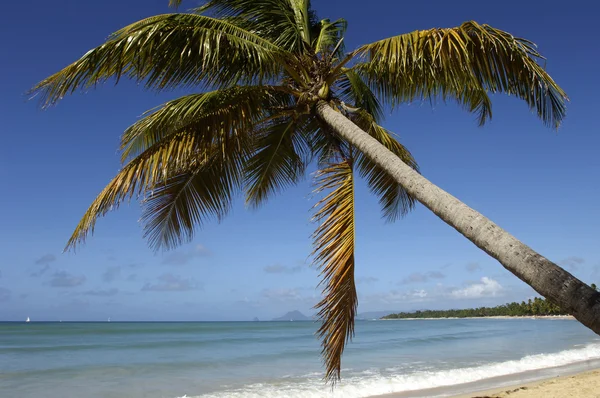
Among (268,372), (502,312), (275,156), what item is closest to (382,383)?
(268,372)

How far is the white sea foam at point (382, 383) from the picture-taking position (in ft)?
38.7

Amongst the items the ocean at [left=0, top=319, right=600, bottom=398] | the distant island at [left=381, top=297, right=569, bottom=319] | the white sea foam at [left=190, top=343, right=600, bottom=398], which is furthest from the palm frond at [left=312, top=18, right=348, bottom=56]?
the distant island at [left=381, top=297, right=569, bottom=319]

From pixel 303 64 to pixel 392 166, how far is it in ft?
7.58

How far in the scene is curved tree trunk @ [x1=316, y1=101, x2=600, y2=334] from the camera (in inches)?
100

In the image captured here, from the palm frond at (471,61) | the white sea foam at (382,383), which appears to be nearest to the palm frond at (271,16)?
the palm frond at (471,61)

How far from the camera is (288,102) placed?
7.13 meters

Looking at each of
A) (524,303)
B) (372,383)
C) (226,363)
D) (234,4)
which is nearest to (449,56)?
(234,4)

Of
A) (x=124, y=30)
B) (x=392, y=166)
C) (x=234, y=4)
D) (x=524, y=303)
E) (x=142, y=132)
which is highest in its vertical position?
(x=234, y=4)

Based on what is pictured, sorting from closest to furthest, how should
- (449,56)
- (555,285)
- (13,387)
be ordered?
(555,285)
(449,56)
(13,387)

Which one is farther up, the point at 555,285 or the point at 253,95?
the point at 253,95

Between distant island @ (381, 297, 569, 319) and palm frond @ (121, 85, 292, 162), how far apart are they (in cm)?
6509

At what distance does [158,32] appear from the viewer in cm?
504

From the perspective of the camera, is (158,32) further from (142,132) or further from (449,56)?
(449,56)

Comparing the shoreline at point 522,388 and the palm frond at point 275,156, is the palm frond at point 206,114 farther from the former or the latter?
the shoreline at point 522,388
